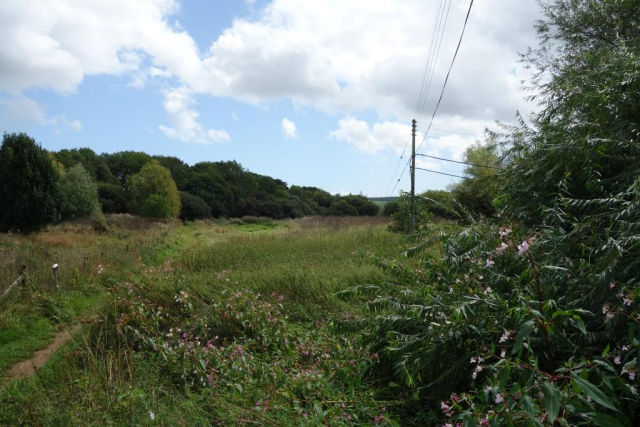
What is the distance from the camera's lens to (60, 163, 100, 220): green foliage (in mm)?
23625

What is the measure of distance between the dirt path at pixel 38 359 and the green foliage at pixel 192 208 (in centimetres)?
3599

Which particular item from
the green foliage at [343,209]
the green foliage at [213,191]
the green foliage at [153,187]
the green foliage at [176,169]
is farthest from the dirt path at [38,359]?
the green foliage at [176,169]

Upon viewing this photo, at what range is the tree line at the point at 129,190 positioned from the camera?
65.3 feet

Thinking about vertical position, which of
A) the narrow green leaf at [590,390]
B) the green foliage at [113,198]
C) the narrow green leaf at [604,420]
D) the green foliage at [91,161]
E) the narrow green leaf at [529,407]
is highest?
the green foliage at [91,161]

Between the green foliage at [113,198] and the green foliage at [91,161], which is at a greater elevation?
the green foliage at [91,161]

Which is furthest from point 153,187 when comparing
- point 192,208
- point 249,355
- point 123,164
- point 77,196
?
point 249,355

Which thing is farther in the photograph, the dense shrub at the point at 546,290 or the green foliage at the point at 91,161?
the green foliage at the point at 91,161

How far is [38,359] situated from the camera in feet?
22.1

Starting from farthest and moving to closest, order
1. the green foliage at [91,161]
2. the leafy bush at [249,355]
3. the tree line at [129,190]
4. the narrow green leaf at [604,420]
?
1. the green foliage at [91,161]
2. the tree line at [129,190]
3. the leafy bush at [249,355]
4. the narrow green leaf at [604,420]

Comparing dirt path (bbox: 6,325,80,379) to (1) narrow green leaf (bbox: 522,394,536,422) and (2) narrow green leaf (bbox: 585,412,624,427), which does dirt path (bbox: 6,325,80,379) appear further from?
(2) narrow green leaf (bbox: 585,412,624,427)

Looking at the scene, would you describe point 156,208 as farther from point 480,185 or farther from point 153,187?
point 480,185

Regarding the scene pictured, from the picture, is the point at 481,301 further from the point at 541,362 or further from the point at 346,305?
the point at 346,305

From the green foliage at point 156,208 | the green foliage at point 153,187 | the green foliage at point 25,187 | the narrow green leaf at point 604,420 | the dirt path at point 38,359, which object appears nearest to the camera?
the narrow green leaf at point 604,420

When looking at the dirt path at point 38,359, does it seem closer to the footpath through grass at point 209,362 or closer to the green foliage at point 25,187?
the footpath through grass at point 209,362
